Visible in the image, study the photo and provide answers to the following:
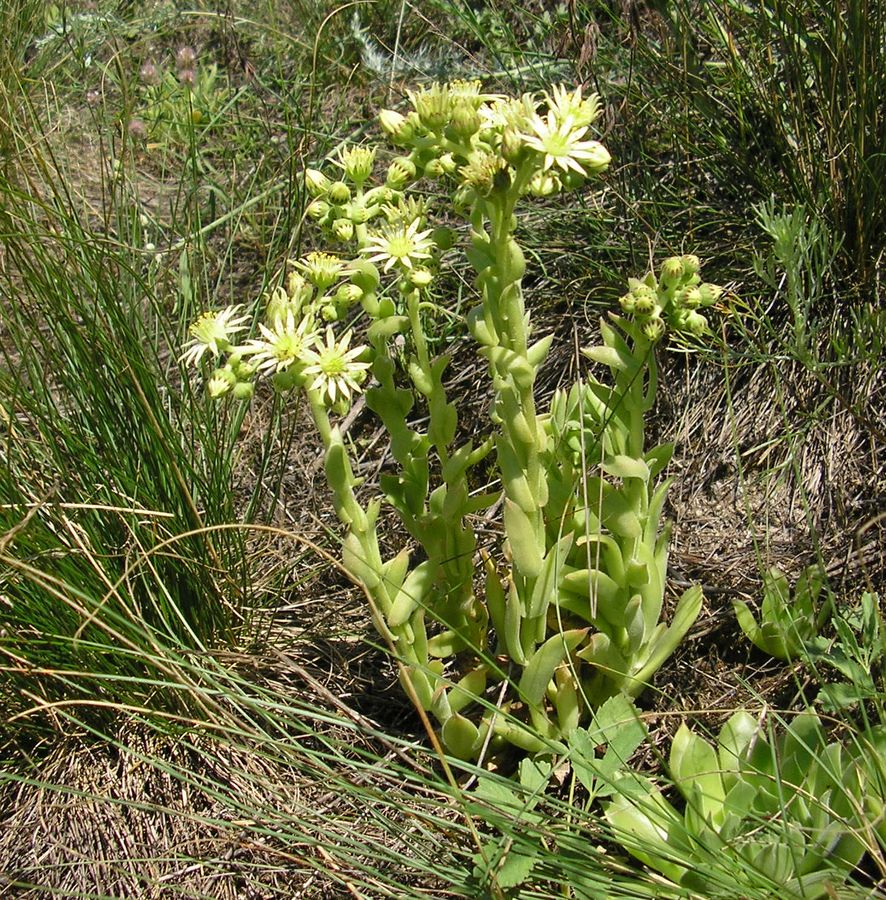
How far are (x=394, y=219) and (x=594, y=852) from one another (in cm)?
101

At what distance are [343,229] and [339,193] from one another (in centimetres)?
6

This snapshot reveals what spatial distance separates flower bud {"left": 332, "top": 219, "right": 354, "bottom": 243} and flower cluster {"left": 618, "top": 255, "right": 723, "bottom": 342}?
0.45 meters

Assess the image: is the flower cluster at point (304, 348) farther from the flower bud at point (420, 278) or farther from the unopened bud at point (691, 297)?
the unopened bud at point (691, 297)

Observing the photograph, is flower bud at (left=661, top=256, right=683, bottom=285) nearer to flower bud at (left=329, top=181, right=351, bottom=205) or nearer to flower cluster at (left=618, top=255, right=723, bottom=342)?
flower cluster at (left=618, top=255, right=723, bottom=342)

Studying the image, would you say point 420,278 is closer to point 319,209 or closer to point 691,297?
point 319,209

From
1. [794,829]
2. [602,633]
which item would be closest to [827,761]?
[794,829]

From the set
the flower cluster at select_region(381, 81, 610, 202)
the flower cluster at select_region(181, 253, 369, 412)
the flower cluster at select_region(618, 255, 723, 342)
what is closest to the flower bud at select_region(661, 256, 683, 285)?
the flower cluster at select_region(618, 255, 723, 342)

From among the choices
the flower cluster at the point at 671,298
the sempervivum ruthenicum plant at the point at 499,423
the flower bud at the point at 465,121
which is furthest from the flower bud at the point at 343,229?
the flower cluster at the point at 671,298

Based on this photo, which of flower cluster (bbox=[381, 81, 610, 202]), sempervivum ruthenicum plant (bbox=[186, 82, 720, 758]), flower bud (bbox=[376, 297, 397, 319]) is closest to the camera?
flower cluster (bbox=[381, 81, 610, 202])

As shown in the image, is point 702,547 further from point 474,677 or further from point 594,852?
point 594,852

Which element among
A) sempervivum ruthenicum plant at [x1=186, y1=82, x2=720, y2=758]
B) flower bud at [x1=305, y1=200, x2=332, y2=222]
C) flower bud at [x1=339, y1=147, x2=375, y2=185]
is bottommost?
sempervivum ruthenicum plant at [x1=186, y1=82, x2=720, y2=758]

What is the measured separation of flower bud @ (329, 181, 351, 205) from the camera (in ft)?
5.18

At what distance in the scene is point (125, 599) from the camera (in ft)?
5.97

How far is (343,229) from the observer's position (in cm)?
160
